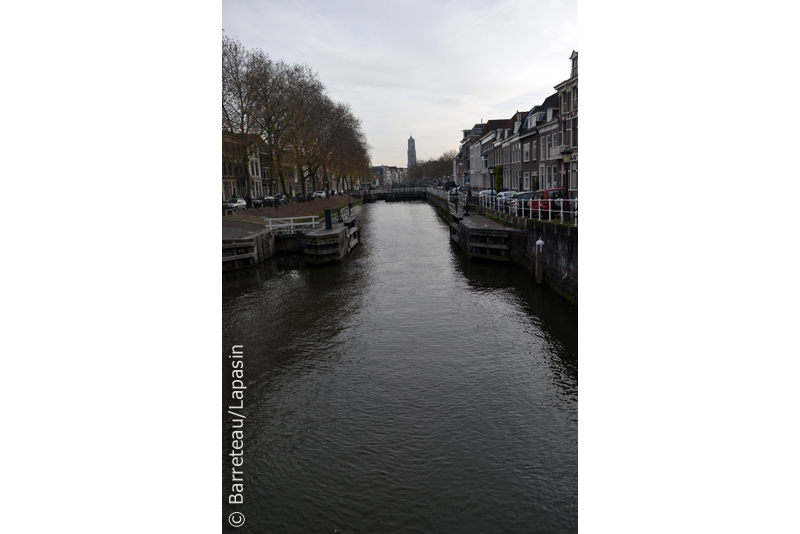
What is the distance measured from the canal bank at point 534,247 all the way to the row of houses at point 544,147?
9352mm

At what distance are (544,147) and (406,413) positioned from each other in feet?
137

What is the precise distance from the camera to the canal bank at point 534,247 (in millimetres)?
17797

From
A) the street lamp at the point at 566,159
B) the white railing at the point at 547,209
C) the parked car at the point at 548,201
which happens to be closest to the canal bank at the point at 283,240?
the white railing at the point at 547,209

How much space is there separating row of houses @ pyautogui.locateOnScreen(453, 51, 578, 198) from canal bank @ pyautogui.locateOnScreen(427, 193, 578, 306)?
935cm

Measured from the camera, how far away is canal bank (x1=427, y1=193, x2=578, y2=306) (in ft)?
58.4

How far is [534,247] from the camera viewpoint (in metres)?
22.3

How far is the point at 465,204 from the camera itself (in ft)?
132

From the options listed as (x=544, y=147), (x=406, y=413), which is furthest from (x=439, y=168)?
(x=406, y=413)

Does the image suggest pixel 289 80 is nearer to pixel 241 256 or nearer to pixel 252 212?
pixel 252 212

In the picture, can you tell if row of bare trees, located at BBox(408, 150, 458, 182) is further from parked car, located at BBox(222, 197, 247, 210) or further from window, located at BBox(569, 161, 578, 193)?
window, located at BBox(569, 161, 578, 193)

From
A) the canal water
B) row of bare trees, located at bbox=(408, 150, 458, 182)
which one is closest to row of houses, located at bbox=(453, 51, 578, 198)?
the canal water

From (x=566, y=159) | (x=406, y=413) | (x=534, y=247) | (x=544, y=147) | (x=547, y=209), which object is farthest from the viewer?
(x=544, y=147)

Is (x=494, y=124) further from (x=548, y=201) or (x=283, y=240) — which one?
(x=548, y=201)

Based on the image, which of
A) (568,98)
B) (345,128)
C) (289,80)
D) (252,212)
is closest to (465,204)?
(568,98)
